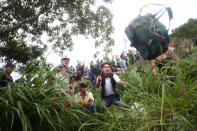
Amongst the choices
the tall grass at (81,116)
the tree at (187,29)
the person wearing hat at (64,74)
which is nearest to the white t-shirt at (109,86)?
the person wearing hat at (64,74)

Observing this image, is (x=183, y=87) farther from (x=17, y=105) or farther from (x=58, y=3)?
(x=58, y=3)

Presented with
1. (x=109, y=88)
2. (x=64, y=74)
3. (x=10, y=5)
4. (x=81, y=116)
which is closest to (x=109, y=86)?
(x=109, y=88)

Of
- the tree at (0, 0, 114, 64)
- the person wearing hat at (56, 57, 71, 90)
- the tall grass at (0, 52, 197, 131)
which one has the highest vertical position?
the tree at (0, 0, 114, 64)

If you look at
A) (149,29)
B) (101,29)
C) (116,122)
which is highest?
(101,29)

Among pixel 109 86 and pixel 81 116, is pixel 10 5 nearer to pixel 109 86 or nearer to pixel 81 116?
pixel 109 86

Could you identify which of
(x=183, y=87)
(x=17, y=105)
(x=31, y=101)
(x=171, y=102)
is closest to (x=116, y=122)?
(x=171, y=102)

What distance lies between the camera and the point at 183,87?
1521 mm

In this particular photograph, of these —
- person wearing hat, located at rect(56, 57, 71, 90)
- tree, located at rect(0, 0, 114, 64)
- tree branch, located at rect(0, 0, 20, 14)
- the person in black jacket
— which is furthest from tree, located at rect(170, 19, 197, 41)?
person wearing hat, located at rect(56, 57, 71, 90)

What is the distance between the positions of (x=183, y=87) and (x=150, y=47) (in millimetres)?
698

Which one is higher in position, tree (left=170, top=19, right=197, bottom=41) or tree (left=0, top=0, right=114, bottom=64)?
tree (left=170, top=19, right=197, bottom=41)

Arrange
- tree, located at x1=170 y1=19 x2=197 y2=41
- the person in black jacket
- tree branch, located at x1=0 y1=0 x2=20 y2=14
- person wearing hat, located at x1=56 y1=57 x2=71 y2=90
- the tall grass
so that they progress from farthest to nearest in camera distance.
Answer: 1. tree, located at x1=170 y1=19 x2=197 y2=41
2. tree branch, located at x1=0 y1=0 x2=20 y2=14
3. the person in black jacket
4. person wearing hat, located at x1=56 y1=57 x2=71 y2=90
5. the tall grass

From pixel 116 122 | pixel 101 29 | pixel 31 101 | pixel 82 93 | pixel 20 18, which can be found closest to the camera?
pixel 31 101

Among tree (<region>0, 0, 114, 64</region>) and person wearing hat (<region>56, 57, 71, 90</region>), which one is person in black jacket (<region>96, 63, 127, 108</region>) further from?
tree (<region>0, 0, 114, 64</region>)

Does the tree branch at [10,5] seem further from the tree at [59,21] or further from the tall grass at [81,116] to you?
the tall grass at [81,116]
